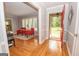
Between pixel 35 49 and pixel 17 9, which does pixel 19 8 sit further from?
pixel 35 49

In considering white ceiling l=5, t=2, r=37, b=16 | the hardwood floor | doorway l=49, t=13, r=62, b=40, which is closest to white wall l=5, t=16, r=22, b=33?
white ceiling l=5, t=2, r=37, b=16

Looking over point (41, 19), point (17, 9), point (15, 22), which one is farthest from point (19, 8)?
point (41, 19)

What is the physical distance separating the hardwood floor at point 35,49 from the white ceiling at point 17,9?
1.10 feet

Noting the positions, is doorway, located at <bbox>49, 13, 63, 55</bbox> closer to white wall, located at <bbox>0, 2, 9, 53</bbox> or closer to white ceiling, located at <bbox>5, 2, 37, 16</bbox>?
white ceiling, located at <bbox>5, 2, 37, 16</bbox>

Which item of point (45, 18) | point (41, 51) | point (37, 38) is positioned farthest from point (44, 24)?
point (41, 51)

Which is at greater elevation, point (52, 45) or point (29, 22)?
point (29, 22)

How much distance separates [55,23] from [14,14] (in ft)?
1.62

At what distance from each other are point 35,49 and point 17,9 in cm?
57

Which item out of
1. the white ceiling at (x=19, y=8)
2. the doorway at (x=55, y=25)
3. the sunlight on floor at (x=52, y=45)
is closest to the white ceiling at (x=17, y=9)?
the white ceiling at (x=19, y=8)

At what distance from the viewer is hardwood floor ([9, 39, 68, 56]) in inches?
34.8

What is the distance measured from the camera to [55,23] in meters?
0.87

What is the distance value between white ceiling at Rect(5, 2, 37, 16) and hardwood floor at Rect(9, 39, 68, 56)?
13.2 inches

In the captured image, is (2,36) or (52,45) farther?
(52,45)

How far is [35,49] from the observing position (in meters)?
0.98
